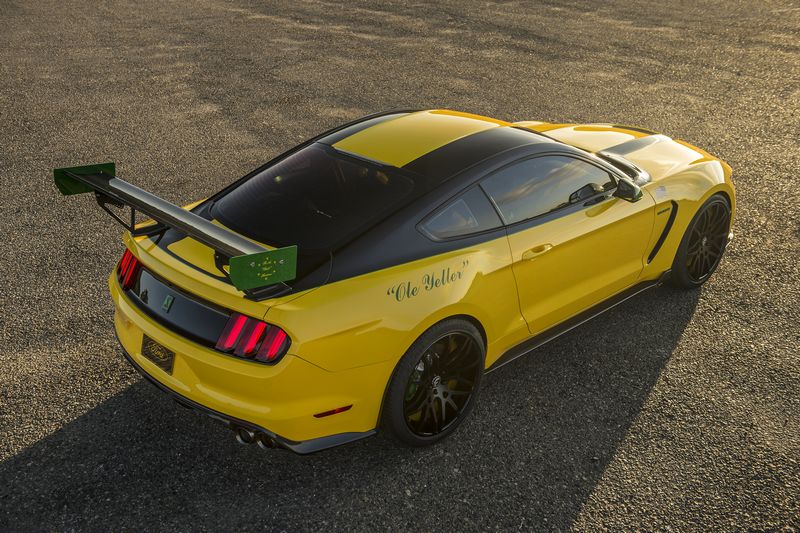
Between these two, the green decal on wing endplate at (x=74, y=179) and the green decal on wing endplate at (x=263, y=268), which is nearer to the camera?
the green decal on wing endplate at (x=263, y=268)

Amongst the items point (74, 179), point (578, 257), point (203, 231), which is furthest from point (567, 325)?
point (74, 179)

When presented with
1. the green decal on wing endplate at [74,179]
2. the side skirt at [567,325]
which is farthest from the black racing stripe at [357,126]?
the side skirt at [567,325]

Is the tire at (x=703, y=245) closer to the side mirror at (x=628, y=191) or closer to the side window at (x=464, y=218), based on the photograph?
the side mirror at (x=628, y=191)

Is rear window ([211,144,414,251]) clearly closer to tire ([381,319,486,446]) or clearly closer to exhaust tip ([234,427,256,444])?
tire ([381,319,486,446])

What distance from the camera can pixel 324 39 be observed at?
46.3 ft

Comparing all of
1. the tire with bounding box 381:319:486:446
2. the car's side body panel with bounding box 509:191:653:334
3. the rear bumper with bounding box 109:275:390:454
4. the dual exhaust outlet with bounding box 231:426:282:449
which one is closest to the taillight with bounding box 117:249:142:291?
the rear bumper with bounding box 109:275:390:454

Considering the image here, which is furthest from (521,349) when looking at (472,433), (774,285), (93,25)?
(93,25)

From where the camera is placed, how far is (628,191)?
4.87 meters

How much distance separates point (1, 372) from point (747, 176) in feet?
23.9

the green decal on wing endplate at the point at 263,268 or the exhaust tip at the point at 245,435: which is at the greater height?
the green decal on wing endplate at the point at 263,268

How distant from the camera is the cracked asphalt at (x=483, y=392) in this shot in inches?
154

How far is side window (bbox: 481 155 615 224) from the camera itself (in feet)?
14.6

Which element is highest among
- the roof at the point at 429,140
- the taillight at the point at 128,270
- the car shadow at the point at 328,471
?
the roof at the point at 429,140

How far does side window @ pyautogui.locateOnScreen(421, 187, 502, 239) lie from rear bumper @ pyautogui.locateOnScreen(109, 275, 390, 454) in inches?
32.8
